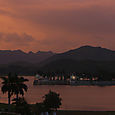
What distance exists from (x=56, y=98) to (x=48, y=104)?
2.54 meters

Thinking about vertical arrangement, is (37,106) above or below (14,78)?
below

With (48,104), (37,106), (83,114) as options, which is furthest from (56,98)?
(37,106)

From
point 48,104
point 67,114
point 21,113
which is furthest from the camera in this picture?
point 67,114

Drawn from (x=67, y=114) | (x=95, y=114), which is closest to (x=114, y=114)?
(x=95, y=114)

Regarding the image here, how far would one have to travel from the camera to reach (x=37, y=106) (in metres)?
45.5

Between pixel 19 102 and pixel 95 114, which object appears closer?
pixel 19 102

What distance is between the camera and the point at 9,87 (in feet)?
191

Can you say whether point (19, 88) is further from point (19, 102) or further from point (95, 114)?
point (95, 114)

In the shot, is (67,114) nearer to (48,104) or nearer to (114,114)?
(48,104)

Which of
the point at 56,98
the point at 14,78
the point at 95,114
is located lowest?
the point at 95,114

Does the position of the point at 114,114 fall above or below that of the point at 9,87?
below

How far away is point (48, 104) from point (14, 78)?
9.21 meters

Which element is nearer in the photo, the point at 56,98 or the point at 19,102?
the point at 19,102

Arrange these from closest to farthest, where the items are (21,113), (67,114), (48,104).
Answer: (21,113) → (48,104) → (67,114)
